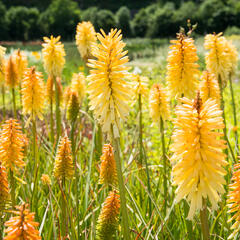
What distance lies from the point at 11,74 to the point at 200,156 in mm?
3484

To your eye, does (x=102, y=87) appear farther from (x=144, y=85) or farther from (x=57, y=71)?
(x=57, y=71)

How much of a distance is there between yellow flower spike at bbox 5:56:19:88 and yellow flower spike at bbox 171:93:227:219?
330 cm

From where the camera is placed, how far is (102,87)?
1853 millimetres

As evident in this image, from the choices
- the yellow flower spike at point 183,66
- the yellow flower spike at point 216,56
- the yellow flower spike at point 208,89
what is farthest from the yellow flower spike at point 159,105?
the yellow flower spike at point 216,56

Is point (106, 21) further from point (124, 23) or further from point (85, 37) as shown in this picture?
point (124, 23)

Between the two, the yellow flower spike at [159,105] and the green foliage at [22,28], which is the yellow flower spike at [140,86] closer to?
the yellow flower spike at [159,105]

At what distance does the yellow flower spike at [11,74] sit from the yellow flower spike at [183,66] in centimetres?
235

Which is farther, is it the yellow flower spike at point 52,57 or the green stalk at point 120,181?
the yellow flower spike at point 52,57

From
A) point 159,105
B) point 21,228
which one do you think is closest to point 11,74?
point 159,105

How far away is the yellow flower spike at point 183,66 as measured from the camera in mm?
2645

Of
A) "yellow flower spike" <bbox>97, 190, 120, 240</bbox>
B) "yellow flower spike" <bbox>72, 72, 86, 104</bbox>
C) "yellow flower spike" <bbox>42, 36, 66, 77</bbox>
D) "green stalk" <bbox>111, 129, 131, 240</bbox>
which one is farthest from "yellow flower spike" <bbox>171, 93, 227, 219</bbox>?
"yellow flower spike" <bbox>72, 72, 86, 104</bbox>

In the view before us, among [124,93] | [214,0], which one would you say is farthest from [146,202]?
[214,0]

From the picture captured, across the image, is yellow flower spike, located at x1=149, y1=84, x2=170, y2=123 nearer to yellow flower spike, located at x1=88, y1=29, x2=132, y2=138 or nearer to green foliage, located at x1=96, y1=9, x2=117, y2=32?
green foliage, located at x1=96, y1=9, x2=117, y2=32

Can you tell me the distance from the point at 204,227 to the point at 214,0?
84.4 feet
